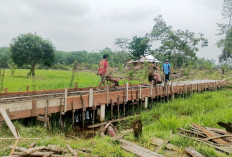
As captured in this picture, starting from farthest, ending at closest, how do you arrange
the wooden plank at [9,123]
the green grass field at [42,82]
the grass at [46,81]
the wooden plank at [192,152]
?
the grass at [46,81] → the green grass field at [42,82] → the wooden plank at [9,123] → the wooden plank at [192,152]

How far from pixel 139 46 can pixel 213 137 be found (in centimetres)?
3260

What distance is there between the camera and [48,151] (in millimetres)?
3990

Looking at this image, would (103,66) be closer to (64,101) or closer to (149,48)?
(64,101)

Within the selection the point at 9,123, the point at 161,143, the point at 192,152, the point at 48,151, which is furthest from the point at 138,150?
the point at 9,123

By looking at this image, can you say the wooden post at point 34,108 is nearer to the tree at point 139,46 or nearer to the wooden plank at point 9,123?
the wooden plank at point 9,123

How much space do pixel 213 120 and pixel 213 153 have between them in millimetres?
3051

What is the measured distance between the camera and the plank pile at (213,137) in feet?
14.8

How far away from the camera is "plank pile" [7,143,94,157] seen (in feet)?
11.7

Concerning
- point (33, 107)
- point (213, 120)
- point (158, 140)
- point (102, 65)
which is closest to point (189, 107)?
point (213, 120)

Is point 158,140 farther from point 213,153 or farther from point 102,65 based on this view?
point 102,65

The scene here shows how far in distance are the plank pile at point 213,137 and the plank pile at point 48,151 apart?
2.79 meters

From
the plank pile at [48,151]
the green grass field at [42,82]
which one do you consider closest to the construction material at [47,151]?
the plank pile at [48,151]

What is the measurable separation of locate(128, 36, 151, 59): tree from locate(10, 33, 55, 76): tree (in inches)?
681

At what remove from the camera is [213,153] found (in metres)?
4.22
